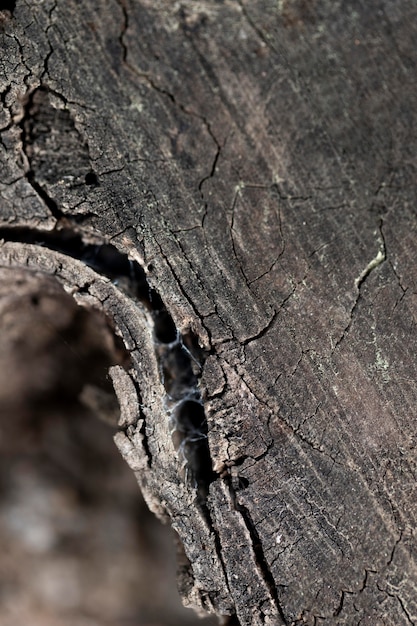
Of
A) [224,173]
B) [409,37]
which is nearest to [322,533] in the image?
[224,173]

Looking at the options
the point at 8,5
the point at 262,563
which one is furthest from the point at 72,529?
the point at 8,5

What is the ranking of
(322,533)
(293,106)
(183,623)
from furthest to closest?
(183,623)
(293,106)
(322,533)

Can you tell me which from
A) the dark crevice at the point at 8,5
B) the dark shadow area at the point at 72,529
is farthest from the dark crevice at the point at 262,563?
the dark crevice at the point at 8,5

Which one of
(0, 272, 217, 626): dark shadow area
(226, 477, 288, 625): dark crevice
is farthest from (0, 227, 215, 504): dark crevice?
(0, 272, 217, 626): dark shadow area

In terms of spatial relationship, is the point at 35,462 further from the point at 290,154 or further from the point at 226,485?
the point at 290,154

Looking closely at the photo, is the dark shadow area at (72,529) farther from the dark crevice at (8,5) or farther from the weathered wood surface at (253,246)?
the dark crevice at (8,5)

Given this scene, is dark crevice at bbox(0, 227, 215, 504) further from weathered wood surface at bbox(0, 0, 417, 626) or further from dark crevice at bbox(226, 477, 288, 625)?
dark crevice at bbox(226, 477, 288, 625)
